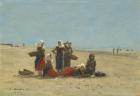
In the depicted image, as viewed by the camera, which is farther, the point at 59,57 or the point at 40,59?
the point at 59,57

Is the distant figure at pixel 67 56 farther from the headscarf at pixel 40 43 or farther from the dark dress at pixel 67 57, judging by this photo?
the headscarf at pixel 40 43

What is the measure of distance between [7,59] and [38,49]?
18.9ft

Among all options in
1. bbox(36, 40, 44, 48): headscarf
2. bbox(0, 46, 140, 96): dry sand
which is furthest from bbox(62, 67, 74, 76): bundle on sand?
bbox(36, 40, 44, 48): headscarf

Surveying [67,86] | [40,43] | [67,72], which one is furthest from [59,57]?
[67,86]

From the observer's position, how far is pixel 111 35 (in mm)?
21922

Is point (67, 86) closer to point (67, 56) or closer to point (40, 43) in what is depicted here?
point (40, 43)

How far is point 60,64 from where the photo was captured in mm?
23672

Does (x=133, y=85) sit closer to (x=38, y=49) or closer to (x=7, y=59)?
(x=38, y=49)

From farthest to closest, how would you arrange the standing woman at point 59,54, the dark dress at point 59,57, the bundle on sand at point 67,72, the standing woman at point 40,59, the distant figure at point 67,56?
the distant figure at point 67,56 < the dark dress at point 59,57 < the standing woman at point 59,54 < the standing woman at point 40,59 < the bundle on sand at point 67,72

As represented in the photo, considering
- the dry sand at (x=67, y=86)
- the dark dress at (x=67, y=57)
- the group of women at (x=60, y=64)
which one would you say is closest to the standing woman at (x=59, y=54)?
the group of women at (x=60, y=64)

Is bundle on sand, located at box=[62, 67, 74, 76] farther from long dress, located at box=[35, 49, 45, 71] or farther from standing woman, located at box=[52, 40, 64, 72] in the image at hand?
standing woman, located at box=[52, 40, 64, 72]

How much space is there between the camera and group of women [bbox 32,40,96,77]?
2206 cm

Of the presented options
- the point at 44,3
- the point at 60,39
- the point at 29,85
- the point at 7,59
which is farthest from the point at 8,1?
the point at 7,59

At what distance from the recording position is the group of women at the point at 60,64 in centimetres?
2206
